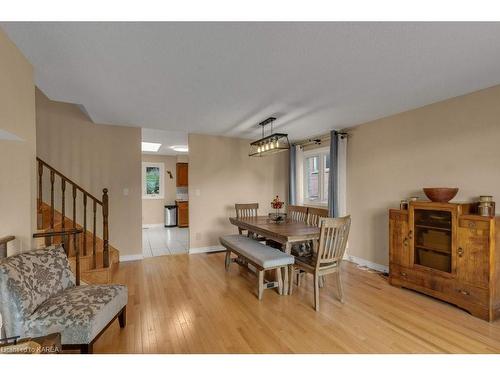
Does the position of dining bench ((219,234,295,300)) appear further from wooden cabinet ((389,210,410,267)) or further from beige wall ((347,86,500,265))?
beige wall ((347,86,500,265))

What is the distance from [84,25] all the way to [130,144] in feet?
9.94

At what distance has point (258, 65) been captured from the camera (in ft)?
6.87

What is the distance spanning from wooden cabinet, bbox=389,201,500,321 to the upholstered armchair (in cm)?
325

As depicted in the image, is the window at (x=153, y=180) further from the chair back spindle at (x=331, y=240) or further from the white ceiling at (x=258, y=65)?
the chair back spindle at (x=331, y=240)

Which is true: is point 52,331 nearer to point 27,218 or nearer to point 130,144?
point 27,218

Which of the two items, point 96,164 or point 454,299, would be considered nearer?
point 454,299

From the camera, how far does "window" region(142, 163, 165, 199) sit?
793 centimetres

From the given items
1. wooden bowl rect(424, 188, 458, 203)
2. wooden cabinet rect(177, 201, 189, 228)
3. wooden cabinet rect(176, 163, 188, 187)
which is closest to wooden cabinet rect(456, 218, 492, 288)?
wooden bowl rect(424, 188, 458, 203)

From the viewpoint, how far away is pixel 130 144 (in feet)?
14.3

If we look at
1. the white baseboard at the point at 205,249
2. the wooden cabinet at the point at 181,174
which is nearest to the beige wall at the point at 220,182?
the white baseboard at the point at 205,249

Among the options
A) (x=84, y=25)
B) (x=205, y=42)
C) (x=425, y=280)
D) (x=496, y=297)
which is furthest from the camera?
(x=425, y=280)

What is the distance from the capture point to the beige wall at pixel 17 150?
1.76 metres

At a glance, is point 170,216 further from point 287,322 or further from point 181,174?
point 287,322
